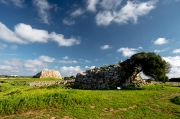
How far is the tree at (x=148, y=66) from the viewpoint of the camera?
29203 mm

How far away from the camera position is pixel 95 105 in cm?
1496

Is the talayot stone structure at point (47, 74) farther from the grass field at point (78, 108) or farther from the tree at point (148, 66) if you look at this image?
the grass field at point (78, 108)

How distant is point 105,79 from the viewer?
33.1 metres

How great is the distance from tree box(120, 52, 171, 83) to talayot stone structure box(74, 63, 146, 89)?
163 cm

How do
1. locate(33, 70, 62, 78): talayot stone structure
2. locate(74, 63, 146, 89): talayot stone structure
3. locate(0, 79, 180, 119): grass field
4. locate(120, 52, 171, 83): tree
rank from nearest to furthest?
locate(0, 79, 180, 119): grass field → locate(120, 52, 171, 83): tree → locate(74, 63, 146, 89): talayot stone structure → locate(33, 70, 62, 78): talayot stone structure

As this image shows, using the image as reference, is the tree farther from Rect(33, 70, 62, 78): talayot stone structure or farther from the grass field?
Rect(33, 70, 62, 78): talayot stone structure

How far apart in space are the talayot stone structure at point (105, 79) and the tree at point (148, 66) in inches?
64.4

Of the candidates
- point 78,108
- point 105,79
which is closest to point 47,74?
point 105,79

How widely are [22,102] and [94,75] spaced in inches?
912

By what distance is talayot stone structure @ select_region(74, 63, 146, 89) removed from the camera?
3197 centimetres

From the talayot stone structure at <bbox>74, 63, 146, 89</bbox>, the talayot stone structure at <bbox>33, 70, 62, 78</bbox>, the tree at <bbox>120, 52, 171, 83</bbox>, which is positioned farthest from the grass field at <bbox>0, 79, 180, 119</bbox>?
the talayot stone structure at <bbox>33, 70, 62, 78</bbox>

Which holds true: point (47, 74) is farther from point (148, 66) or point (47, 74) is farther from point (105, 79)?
point (148, 66)

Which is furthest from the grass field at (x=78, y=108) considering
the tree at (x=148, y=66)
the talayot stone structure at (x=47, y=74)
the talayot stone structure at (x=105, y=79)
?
the talayot stone structure at (x=47, y=74)

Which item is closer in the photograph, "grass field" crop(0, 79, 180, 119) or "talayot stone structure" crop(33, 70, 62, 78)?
"grass field" crop(0, 79, 180, 119)
